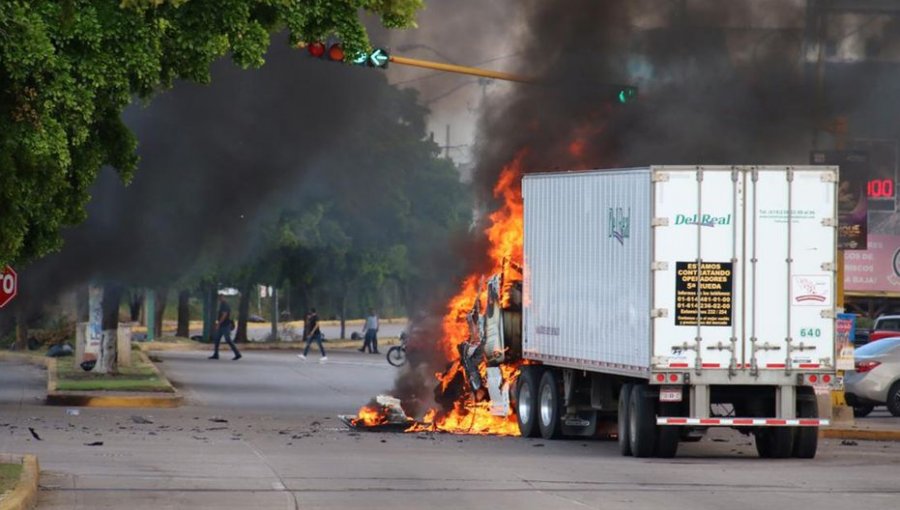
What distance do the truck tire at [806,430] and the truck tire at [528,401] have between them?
425 cm

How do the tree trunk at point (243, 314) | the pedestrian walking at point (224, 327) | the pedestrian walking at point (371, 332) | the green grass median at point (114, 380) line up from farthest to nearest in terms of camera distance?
the tree trunk at point (243, 314) → the pedestrian walking at point (371, 332) → the pedestrian walking at point (224, 327) → the green grass median at point (114, 380)

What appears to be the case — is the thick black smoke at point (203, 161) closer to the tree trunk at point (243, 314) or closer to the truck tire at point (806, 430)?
the truck tire at point (806, 430)

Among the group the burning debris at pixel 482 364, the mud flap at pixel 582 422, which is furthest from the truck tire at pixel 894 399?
the mud flap at pixel 582 422

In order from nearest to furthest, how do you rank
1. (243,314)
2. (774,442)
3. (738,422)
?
(738,422)
(774,442)
(243,314)

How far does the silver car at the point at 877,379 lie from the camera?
2827 centimetres

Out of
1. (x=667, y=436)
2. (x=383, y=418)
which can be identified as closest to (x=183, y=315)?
(x=383, y=418)

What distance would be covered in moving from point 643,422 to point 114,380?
15.5 metres

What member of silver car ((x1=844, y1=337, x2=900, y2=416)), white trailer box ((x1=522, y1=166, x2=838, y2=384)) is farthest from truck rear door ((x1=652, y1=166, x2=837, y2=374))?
silver car ((x1=844, y1=337, x2=900, y2=416))

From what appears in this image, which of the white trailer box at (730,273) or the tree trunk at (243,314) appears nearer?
the white trailer box at (730,273)

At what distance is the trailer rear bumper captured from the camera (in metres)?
18.2

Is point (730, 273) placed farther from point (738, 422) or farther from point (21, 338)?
point (21, 338)

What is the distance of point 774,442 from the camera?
19.2 m

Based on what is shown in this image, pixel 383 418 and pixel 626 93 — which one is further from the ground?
pixel 626 93

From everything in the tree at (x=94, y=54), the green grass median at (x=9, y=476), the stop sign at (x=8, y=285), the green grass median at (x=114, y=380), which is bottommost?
the green grass median at (x=9, y=476)
